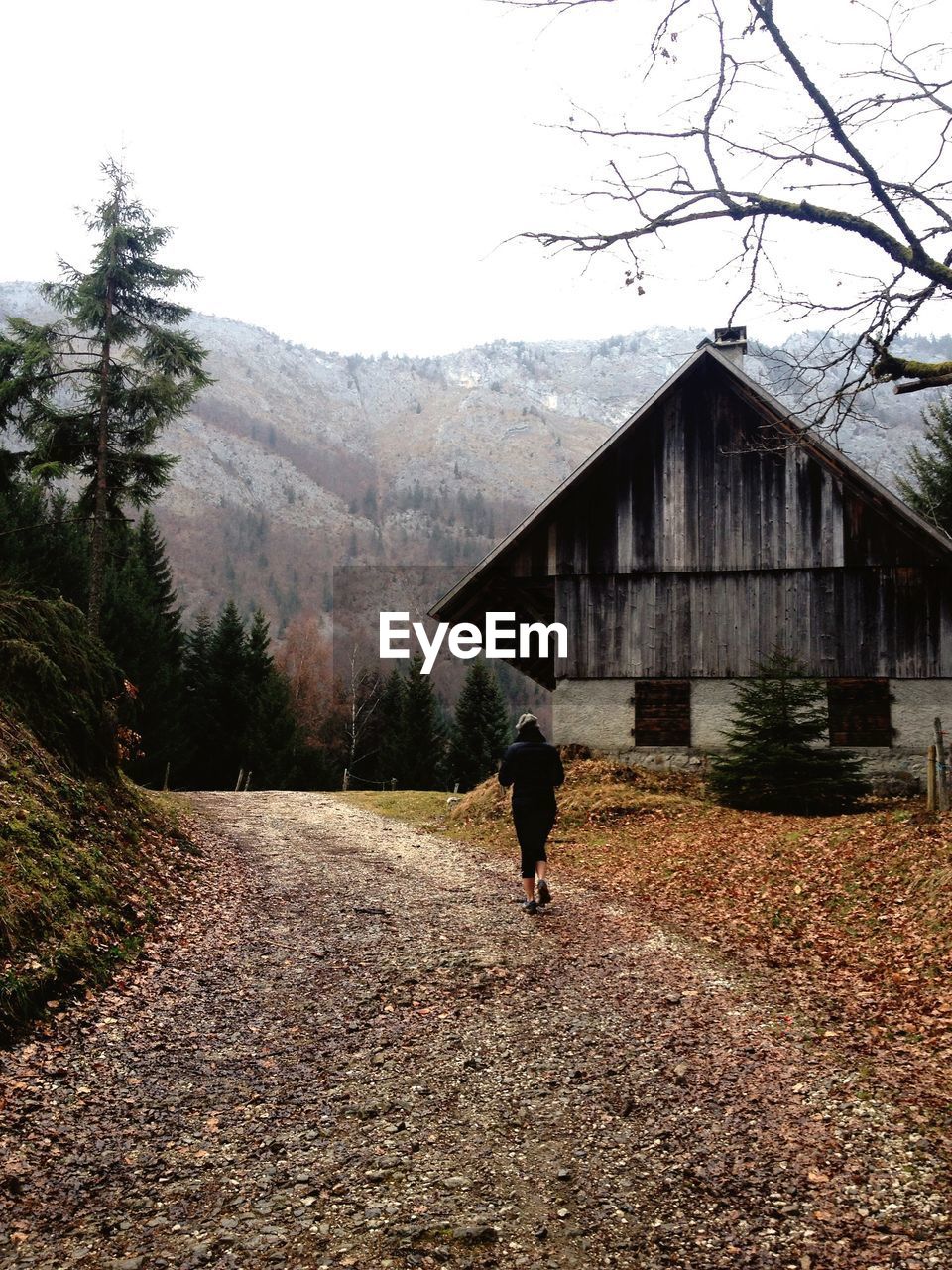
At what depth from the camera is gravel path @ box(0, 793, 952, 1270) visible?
12.5 feet

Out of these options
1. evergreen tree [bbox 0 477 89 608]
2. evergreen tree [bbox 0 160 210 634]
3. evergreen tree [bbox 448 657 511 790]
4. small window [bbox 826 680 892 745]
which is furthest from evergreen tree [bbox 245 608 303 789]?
small window [bbox 826 680 892 745]

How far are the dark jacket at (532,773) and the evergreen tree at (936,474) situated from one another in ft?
81.3

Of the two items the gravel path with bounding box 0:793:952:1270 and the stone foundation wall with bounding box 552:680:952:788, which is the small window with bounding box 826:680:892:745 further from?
the gravel path with bounding box 0:793:952:1270

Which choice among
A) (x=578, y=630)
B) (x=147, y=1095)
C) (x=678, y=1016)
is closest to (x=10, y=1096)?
(x=147, y=1095)

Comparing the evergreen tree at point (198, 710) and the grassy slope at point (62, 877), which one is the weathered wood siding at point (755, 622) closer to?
the grassy slope at point (62, 877)

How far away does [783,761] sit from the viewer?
16484mm

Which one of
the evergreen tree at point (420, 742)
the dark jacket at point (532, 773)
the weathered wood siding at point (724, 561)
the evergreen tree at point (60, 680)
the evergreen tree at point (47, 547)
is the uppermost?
the evergreen tree at point (47, 547)

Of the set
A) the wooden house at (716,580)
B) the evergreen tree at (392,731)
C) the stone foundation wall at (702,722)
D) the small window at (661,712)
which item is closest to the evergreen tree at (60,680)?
the wooden house at (716,580)

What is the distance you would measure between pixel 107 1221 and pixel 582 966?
4.88 metres

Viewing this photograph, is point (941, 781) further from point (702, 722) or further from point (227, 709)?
point (227, 709)

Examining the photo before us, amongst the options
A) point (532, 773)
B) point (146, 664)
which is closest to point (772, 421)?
point (532, 773)

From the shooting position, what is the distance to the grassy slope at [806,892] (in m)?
6.60

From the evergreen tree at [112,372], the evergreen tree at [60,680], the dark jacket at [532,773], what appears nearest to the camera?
the dark jacket at [532,773]

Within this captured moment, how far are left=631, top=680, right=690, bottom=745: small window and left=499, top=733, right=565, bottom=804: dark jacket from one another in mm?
8860
